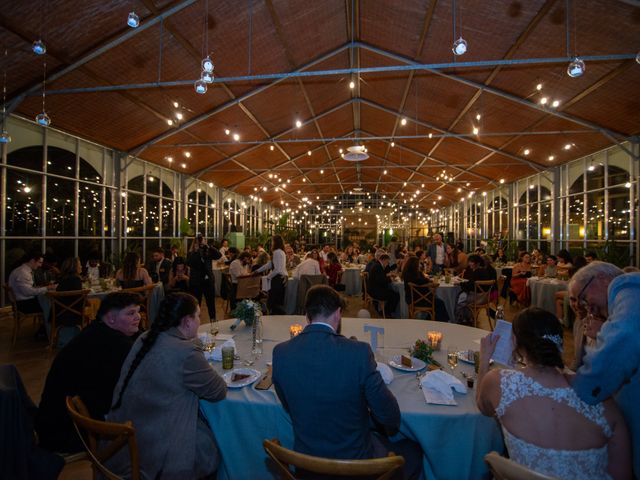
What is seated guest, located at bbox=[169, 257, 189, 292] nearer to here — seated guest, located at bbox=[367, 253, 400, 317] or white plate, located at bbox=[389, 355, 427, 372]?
seated guest, located at bbox=[367, 253, 400, 317]

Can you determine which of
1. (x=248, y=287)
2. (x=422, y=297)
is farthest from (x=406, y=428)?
(x=248, y=287)

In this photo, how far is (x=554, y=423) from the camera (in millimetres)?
1193

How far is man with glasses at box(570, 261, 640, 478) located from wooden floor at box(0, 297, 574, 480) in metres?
3.00

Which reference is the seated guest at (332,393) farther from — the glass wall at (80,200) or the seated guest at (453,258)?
the seated guest at (453,258)

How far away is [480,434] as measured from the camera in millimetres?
1547

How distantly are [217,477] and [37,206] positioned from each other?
818 cm

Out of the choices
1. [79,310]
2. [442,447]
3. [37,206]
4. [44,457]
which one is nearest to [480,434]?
[442,447]

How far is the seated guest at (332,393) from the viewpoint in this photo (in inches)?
51.8

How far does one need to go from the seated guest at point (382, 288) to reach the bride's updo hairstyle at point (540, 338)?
4612mm

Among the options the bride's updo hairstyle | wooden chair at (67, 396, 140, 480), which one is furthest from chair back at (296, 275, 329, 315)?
the bride's updo hairstyle

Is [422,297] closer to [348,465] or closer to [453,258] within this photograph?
[348,465]

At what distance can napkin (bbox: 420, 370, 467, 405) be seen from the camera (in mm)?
1647

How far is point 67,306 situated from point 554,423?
5259 millimetres

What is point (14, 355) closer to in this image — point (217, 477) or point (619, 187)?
point (217, 477)
